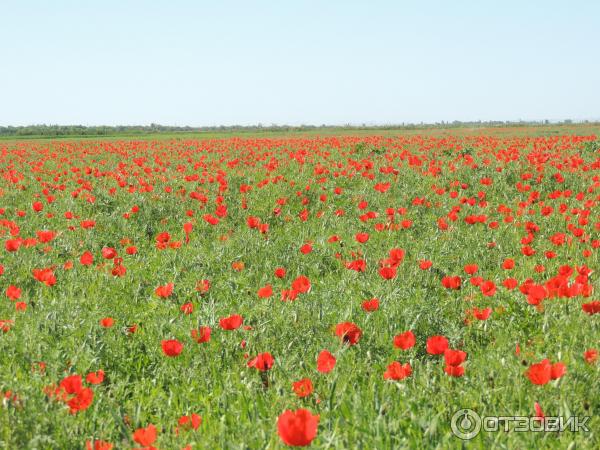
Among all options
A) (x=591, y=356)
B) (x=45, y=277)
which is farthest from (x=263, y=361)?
(x=45, y=277)

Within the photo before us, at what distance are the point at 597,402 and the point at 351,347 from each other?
49.5 inches

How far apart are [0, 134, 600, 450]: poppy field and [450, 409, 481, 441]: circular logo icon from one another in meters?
0.04

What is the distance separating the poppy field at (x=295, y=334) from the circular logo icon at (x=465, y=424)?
39 millimetres

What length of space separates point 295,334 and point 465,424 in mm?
1363

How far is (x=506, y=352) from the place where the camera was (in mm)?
3084

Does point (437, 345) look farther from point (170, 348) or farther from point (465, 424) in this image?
point (170, 348)

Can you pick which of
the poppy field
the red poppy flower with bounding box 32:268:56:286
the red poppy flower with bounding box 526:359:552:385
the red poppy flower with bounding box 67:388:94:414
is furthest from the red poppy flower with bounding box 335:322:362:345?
the red poppy flower with bounding box 32:268:56:286

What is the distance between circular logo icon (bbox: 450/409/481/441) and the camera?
2.21m

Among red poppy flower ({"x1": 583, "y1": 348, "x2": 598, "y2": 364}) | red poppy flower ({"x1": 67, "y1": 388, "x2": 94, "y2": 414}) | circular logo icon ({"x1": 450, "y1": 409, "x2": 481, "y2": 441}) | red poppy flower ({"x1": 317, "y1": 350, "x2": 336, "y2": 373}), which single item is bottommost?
circular logo icon ({"x1": 450, "y1": 409, "x2": 481, "y2": 441})

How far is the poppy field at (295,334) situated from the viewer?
90.5 inches

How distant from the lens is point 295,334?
346cm

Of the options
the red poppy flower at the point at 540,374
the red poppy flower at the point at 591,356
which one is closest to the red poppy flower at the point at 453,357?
the red poppy flower at the point at 540,374

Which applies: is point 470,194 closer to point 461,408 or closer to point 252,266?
point 252,266

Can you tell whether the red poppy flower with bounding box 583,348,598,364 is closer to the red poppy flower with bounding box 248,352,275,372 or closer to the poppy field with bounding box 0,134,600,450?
the poppy field with bounding box 0,134,600,450
